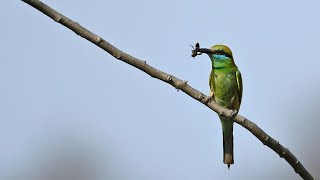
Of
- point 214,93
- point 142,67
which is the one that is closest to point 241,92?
point 214,93

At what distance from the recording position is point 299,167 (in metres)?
1.69

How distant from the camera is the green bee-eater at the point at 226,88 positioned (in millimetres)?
3332

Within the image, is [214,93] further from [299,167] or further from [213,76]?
[299,167]

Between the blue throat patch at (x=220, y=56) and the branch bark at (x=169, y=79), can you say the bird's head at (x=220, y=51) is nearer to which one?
the blue throat patch at (x=220, y=56)

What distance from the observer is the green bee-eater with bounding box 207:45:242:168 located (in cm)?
333

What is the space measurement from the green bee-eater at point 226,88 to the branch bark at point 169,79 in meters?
1.45

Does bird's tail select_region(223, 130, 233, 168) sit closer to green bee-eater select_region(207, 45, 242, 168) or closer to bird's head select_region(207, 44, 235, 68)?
green bee-eater select_region(207, 45, 242, 168)

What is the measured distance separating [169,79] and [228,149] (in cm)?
183

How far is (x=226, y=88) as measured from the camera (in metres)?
3.46

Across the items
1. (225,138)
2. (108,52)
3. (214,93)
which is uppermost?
(214,93)

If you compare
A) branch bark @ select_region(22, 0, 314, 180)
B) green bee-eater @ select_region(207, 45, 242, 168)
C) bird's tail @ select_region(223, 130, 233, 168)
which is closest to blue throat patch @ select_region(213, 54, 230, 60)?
green bee-eater @ select_region(207, 45, 242, 168)

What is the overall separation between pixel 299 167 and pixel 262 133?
15 cm

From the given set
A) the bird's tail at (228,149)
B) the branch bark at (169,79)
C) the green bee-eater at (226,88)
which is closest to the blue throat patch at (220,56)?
the green bee-eater at (226,88)

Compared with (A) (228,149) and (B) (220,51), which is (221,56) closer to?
(B) (220,51)
